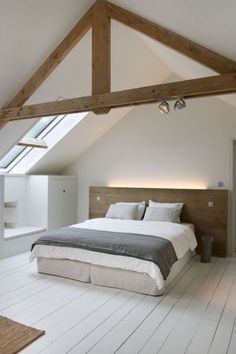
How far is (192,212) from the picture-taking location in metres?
5.35

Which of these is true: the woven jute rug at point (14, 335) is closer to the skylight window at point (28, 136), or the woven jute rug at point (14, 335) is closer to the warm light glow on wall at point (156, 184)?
the skylight window at point (28, 136)

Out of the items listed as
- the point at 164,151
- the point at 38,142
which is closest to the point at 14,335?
the point at 38,142

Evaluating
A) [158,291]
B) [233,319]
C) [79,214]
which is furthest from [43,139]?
[233,319]

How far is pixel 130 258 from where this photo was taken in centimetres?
358

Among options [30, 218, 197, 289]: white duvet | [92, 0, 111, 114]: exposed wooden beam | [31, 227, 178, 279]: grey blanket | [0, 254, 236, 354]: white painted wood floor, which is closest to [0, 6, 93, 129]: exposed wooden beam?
[92, 0, 111, 114]: exposed wooden beam

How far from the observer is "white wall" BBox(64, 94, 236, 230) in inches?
208

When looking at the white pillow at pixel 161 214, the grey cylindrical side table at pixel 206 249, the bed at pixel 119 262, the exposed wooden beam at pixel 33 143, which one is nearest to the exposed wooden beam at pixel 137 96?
the exposed wooden beam at pixel 33 143

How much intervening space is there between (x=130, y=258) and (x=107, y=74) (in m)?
2.25

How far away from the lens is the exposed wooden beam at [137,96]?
2.97m

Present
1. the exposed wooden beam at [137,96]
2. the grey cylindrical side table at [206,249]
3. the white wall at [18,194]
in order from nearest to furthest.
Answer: the exposed wooden beam at [137,96]
the grey cylindrical side table at [206,249]
the white wall at [18,194]

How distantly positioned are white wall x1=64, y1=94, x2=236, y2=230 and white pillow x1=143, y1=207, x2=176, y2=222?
0.68 m

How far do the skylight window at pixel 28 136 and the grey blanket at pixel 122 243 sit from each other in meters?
2.21

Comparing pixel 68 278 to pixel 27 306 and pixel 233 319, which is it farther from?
pixel 233 319

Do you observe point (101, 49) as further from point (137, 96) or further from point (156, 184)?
point (156, 184)
